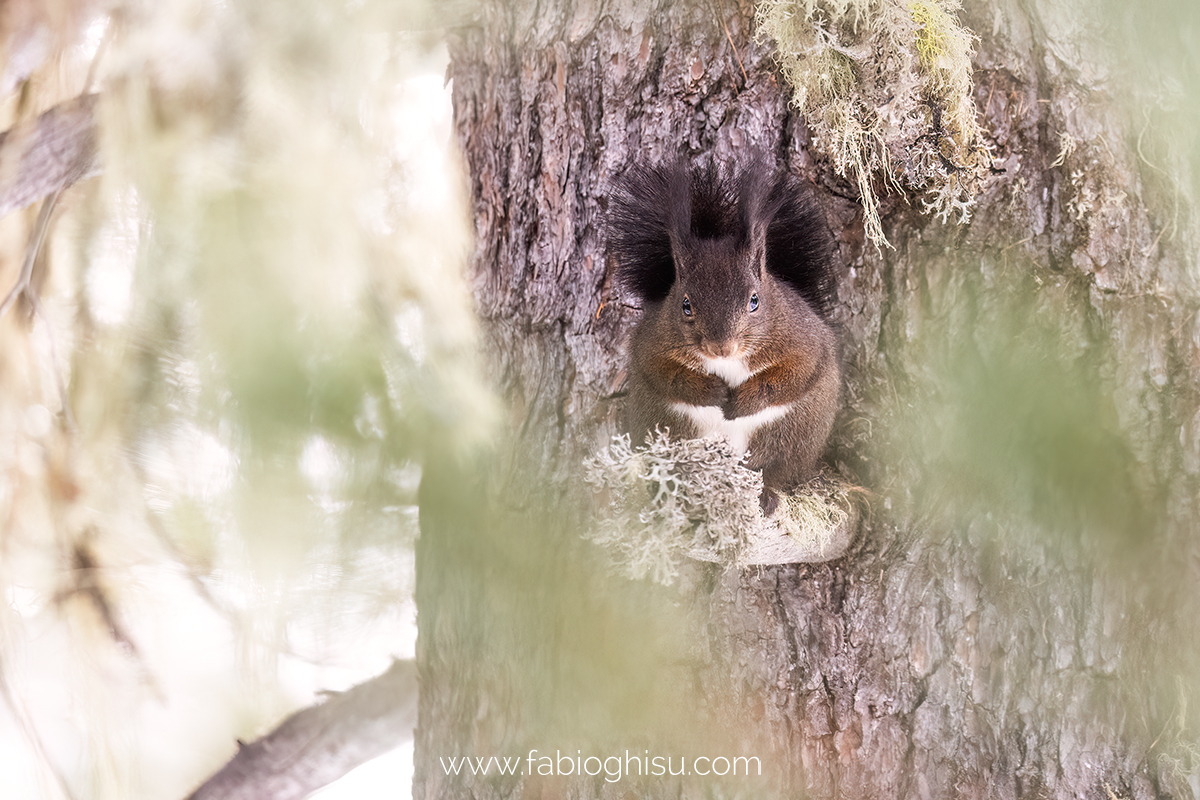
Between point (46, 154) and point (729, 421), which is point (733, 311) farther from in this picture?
point (46, 154)

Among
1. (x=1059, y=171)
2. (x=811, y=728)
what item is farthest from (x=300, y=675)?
(x=1059, y=171)

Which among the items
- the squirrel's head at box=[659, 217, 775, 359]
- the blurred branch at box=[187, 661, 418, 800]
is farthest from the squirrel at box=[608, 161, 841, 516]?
the blurred branch at box=[187, 661, 418, 800]

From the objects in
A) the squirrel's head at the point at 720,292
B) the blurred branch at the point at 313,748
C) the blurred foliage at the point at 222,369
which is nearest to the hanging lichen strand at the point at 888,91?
the squirrel's head at the point at 720,292

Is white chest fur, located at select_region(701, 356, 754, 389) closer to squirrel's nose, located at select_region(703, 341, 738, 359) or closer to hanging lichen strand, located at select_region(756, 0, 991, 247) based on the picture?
squirrel's nose, located at select_region(703, 341, 738, 359)

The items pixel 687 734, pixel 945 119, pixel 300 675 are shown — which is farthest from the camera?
pixel 300 675

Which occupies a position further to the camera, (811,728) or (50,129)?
(50,129)

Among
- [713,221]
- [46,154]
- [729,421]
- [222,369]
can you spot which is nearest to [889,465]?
[729,421]

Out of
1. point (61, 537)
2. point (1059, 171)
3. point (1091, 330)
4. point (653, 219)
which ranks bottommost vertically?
point (61, 537)

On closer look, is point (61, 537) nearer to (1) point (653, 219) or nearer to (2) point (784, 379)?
(1) point (653, 219)

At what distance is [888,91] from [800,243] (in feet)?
0.83

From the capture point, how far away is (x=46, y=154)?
141 centimetres

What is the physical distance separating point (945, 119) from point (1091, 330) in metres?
0.40

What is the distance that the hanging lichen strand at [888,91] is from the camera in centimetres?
96

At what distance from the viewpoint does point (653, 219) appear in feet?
3.47
